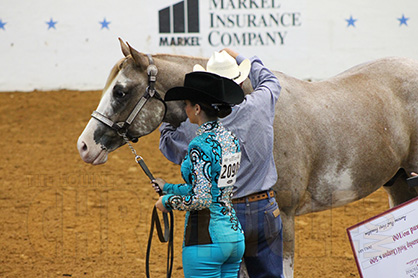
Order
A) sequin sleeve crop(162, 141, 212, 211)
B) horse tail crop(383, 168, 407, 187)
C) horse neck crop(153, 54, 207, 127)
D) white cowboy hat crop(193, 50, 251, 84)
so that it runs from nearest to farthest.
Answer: sequin sleeve crop(162, 141, 212, 211), white cowboy hat crop(193, 50, 251, 84), horse neck crop(153, 54, 207, 127), horse tail crop(383, 168, 407, 187)

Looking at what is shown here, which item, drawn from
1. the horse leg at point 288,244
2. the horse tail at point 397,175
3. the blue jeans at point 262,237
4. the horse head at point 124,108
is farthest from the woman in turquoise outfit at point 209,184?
the horse tail at point 397,175

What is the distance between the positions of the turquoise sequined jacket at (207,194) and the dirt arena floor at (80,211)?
7.37 feet

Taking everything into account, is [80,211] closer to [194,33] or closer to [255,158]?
[255,158]

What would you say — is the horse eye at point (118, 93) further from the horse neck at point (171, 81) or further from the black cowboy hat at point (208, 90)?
the black cowboy hat at point (208, 90)

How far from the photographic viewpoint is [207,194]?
2.49 metres

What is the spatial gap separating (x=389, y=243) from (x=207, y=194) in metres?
1.33

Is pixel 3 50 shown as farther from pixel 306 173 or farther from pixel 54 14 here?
pixel 306 173

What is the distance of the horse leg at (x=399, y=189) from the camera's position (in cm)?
412

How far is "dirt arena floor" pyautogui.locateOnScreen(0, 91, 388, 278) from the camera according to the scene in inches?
193

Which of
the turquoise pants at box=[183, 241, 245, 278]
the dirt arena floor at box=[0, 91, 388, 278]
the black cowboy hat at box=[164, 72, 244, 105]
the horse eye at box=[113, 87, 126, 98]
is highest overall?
the black cowboy hat at box=[164, 72, 244, 105]

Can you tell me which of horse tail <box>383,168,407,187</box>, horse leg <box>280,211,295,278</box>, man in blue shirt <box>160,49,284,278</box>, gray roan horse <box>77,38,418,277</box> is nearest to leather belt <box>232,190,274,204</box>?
man in blue shirt <box>160,49,284,278</box>

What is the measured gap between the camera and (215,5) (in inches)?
341

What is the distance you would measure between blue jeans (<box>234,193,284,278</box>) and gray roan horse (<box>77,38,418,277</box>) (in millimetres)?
284

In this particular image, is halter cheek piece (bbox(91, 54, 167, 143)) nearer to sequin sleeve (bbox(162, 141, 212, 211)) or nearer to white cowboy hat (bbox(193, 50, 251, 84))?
white cowboy hat (bbox(193, 50, 251, 84))
